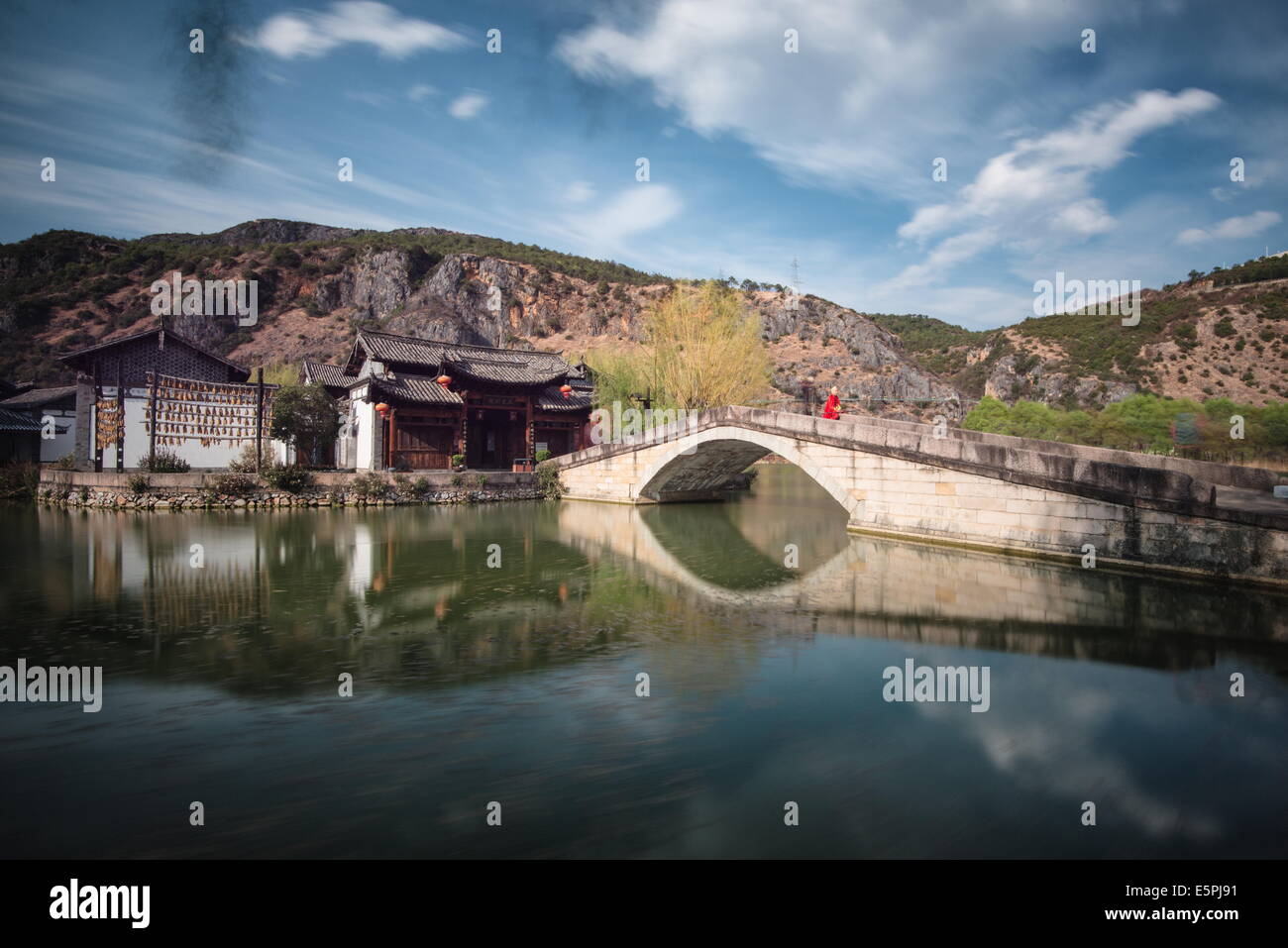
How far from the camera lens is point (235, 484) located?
21766mm

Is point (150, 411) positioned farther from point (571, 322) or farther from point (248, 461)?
point (571, 322)

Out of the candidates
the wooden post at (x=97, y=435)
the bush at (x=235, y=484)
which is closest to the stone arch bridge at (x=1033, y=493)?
the bush at (x=235, y=484)

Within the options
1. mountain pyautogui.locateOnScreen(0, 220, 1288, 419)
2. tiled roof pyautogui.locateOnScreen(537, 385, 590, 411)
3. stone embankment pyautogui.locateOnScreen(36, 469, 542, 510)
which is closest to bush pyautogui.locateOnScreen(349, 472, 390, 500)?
stone embankment pyautogui.locateOnScreen(36, 469, 542, 510)

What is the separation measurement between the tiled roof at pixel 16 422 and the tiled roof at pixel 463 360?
12.8m

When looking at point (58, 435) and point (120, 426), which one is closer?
point (120, 426)

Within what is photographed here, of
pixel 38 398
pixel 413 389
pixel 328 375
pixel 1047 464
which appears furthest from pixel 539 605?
pixel 38 398

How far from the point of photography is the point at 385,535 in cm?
1655

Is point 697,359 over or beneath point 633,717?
over

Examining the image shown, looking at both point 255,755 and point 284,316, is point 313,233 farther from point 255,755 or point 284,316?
point 255,755

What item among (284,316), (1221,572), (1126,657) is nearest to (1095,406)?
(1221,572)

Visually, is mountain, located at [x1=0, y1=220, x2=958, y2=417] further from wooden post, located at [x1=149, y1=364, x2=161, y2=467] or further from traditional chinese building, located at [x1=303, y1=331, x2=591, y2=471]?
wooden post, located at [x1=149, y1=364, x2=161, y2=467]

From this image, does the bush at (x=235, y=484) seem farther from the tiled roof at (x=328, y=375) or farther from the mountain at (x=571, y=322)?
the mountain at (x=571, y=322)

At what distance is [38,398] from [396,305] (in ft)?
154

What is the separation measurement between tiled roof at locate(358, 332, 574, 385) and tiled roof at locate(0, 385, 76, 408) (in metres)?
12.7
